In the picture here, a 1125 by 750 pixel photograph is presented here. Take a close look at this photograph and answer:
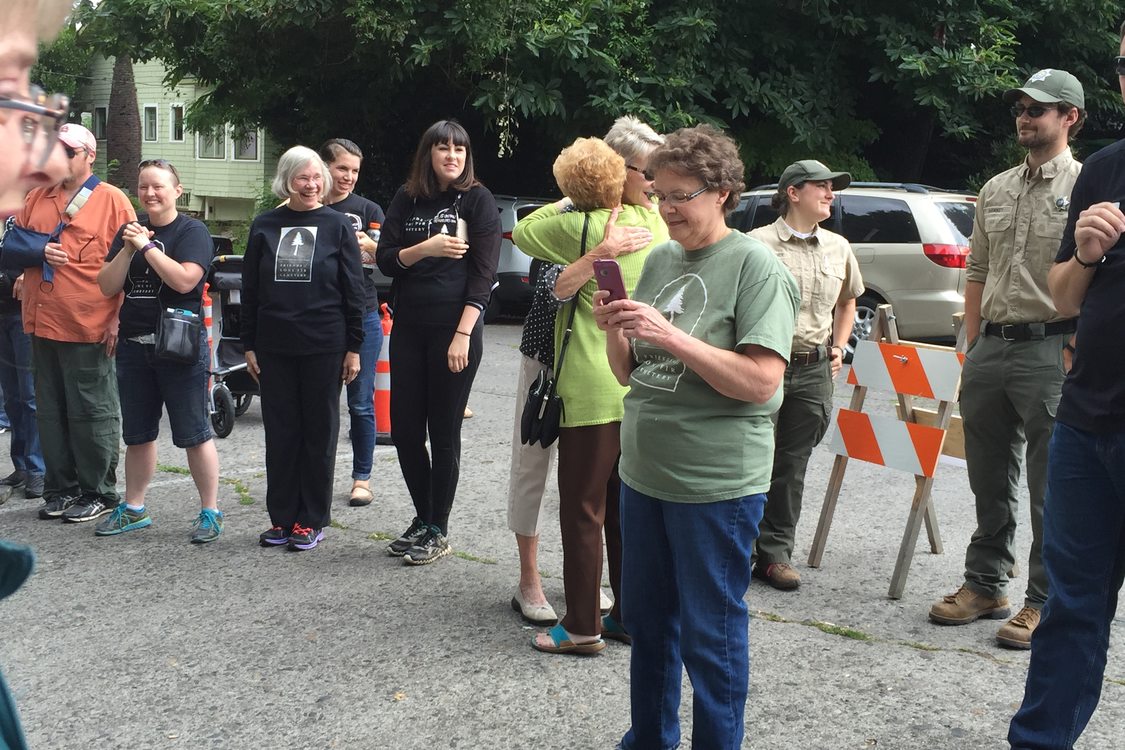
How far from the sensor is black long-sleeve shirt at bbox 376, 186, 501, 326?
5.45m

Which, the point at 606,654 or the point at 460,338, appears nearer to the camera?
the point at 606,654

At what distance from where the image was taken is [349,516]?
21.5 ft

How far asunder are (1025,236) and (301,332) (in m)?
3.24

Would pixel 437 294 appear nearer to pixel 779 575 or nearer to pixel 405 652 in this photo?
pixel 405 652

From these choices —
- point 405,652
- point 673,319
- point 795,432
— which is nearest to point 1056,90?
point 795,432

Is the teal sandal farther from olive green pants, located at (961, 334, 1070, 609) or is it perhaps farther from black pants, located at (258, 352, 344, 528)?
black pants, located at (258, 352, 344, 528)

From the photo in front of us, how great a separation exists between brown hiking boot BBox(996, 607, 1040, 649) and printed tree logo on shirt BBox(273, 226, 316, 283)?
3440mm

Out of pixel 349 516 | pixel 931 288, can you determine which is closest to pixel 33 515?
pixel 349 516

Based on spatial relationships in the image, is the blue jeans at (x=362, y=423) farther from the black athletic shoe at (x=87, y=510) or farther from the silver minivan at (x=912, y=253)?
the silver minivan at (x=912, y=253)

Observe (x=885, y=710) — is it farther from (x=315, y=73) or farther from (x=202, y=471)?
(x=315, y=73)

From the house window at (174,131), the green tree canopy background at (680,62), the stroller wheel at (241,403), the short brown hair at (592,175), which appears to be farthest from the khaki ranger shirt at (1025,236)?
the house window at (174,131)

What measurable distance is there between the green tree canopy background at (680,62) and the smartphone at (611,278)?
13.7 metres

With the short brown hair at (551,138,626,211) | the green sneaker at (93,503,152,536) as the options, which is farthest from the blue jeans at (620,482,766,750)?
the green sneaker at (93,503,152,536)

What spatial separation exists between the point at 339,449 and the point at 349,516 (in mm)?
1690
